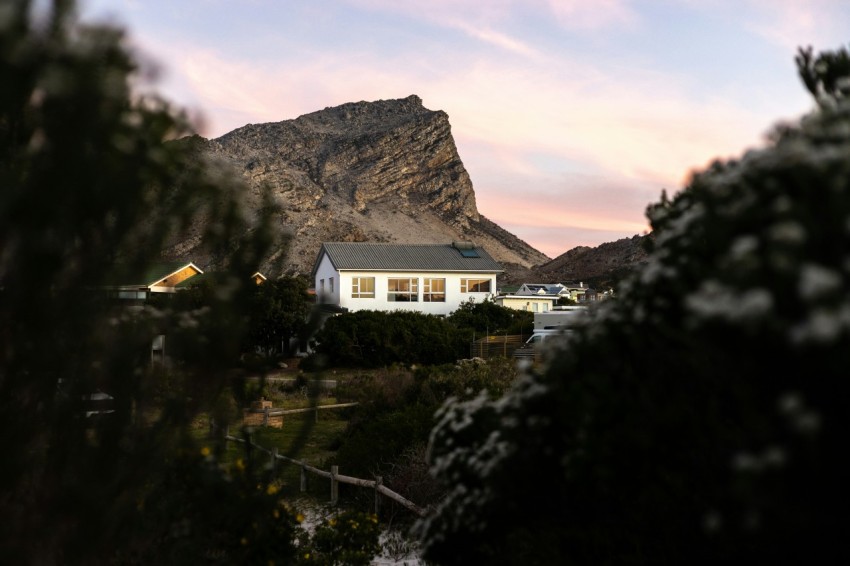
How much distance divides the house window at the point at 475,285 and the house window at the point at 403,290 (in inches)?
126

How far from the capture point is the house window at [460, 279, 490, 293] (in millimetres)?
50812

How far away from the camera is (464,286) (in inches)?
2003

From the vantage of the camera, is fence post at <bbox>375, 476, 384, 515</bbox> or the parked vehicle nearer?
the parked vehicle

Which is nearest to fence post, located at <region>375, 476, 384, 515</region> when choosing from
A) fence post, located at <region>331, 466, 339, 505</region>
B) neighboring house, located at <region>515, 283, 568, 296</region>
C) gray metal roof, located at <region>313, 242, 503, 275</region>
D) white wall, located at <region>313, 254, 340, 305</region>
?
fence post, located at <region>331, 466, 339, 505</region>

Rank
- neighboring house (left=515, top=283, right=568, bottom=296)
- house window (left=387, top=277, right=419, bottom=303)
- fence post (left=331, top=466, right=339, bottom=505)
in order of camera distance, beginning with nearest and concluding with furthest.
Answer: fence post (left=331, top=466, right=339, bottom=505)
house window (left=387, top=277, right=419, bottom=303)
neighboring house (left=515, top=283, right=568, bottom=296)

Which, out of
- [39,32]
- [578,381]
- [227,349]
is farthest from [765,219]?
[39,32]

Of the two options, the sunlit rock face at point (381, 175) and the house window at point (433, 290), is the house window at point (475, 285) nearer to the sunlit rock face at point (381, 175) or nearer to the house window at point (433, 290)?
the house window at point (433, 290)

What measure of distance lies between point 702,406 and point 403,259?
155ft

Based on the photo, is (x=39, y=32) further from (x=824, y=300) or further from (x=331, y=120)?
(x=331, y=120)

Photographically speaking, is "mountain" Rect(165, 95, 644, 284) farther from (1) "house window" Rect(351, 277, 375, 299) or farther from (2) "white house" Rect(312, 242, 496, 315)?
(1) "house window" Rect(351, 277, 375, 299)

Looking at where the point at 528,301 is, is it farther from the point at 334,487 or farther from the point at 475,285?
the point at 334,487

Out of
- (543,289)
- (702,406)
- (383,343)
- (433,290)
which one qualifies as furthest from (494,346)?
(702,406)

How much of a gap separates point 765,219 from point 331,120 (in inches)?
7119

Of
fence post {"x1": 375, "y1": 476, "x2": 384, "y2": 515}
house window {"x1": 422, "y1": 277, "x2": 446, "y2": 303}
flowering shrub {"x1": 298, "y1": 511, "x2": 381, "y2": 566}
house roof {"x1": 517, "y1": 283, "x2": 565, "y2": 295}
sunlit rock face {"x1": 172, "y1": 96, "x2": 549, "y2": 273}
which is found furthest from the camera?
sunlit rock face {"x1": 172, "y1": 96, "x2": 549, "y2": 273}
